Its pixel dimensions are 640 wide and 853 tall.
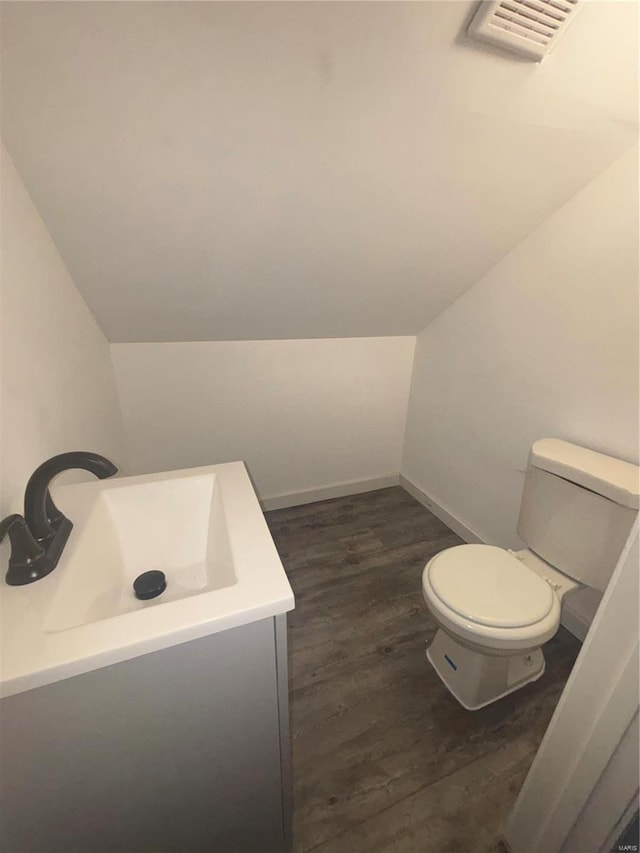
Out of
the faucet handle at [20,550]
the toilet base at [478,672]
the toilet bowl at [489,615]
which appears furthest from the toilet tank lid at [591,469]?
the faucet handle at [20,550]

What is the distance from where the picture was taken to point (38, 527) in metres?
0.73

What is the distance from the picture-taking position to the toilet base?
1.27 metres

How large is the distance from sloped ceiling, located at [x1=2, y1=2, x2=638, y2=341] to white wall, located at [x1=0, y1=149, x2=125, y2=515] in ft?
0.32

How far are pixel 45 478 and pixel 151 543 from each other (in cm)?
36

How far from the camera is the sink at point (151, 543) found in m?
0.80

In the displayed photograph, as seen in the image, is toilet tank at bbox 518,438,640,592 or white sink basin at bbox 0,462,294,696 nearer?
white sink basin at bbox 0,462,294,696

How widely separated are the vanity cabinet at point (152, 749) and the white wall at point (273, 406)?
4.94 ft

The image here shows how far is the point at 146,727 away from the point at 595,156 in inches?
75.0

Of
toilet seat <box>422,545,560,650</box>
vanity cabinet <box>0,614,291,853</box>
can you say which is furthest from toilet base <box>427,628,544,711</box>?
vanity cabinet <box>0,614,291,853</box>

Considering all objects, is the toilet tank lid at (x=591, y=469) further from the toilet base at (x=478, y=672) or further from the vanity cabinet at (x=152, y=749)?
the vanity cabinet at (x=152, y=749)

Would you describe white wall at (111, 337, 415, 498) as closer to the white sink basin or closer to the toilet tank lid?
the white sink basin

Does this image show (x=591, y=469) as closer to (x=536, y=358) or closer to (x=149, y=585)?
(x=536, y=358)

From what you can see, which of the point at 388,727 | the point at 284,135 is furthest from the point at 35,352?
the point at 388,727

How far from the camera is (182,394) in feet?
6.31
